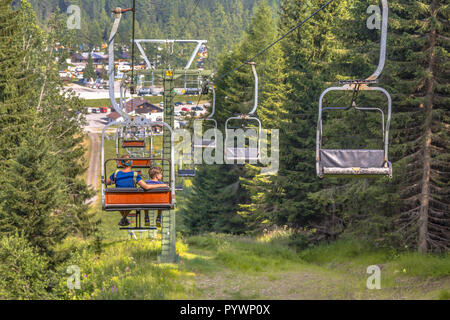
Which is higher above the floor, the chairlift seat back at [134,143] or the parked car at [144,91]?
the parked car at [144,91]

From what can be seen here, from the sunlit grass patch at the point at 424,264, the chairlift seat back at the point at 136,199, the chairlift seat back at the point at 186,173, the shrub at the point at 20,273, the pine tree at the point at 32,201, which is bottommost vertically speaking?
the shrub at the point at 20,273

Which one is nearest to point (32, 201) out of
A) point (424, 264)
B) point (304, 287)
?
point (304, 287)

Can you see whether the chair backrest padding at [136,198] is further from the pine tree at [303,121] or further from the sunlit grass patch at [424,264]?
the pine tree at [303,121]

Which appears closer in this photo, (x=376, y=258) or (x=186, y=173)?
(x=376, y=258)

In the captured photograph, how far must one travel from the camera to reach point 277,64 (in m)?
34.2

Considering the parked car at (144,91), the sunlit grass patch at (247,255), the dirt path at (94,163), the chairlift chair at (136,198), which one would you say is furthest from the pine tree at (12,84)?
the dirt path at (94,163)

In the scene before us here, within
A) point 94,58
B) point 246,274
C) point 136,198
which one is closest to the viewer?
point 136,198

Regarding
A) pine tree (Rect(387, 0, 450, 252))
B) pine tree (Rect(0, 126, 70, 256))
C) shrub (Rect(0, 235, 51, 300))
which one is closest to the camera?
pine tree (Rect(387, 0, 450, 252))

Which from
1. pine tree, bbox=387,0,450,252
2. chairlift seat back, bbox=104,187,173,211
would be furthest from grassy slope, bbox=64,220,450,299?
chairlift seat back, bbox=104,187,173,211

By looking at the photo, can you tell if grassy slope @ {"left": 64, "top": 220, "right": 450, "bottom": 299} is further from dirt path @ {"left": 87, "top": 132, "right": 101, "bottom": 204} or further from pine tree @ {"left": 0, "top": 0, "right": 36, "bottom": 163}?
dirt path @ {"left": 87, "top": 132, "right": 101, "bottom": 204}

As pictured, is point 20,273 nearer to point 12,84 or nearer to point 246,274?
point 246,274

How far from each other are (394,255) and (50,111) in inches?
1043

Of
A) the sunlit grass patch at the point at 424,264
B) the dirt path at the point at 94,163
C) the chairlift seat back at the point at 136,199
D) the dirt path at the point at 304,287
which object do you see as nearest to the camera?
the chairlift seat back at the point at 136,199
